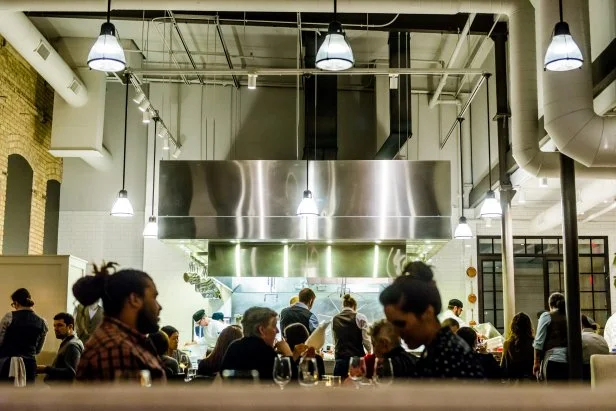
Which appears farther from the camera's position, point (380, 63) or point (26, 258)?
point (380, 63)

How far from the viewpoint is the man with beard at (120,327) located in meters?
2.63

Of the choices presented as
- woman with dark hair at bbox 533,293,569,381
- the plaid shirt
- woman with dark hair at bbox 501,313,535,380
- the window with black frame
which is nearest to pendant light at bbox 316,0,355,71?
woman with dark hair at bbox 501,313,535,380

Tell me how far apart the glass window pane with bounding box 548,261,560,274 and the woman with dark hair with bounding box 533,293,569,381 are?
7.30m

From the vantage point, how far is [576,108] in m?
6.50

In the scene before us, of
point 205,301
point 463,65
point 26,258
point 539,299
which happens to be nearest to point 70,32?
point 26,258

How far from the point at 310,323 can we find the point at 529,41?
3.52 meters

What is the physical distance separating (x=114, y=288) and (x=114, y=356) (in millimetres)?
283

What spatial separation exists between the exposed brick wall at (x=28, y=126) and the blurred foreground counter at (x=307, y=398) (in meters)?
9.16

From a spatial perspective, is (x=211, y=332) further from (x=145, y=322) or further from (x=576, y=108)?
(x=145, y=322)

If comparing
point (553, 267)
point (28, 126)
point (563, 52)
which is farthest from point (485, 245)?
point (563, 52)

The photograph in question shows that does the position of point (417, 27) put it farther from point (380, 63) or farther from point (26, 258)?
point (26, 258)

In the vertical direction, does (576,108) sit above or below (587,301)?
above

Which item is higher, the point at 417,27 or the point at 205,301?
the point at 417,27

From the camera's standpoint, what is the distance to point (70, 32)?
37.1 ft
